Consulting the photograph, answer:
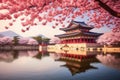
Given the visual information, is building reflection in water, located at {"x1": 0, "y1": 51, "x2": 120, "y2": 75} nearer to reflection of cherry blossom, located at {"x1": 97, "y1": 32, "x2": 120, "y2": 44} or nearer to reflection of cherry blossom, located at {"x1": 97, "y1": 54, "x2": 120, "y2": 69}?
reflection of cherry blossom, located at {"x1": 97, "y1": 54, "x2": 120, "y2": 69}

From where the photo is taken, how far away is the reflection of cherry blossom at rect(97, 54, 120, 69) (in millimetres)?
3450

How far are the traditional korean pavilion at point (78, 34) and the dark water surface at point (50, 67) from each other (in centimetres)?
37

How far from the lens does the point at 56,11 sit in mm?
3213

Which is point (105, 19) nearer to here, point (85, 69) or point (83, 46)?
point (83, 46)

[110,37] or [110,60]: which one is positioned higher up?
[110,37]

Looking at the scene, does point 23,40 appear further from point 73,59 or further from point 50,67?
point 73,59

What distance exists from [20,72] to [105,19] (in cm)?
167

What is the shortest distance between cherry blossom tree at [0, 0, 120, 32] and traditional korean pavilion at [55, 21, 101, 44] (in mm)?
120

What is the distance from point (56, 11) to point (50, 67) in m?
0.89

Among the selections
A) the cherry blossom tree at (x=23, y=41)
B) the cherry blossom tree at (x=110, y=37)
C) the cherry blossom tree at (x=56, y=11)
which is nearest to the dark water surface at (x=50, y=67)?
the cherry blossom tree at (x=23, y=41)

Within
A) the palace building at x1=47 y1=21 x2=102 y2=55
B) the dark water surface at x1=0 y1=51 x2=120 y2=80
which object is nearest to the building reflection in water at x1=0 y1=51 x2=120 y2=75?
the dark water surface at x1=0 y1=51 x2=120 y2=80

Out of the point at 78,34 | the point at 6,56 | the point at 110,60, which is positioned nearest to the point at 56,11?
the point at 78,34

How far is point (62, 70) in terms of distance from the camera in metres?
3.22

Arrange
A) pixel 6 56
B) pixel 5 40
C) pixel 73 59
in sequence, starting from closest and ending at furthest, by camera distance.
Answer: pixel 6 56, pixel 5 40, pixel 73 59
